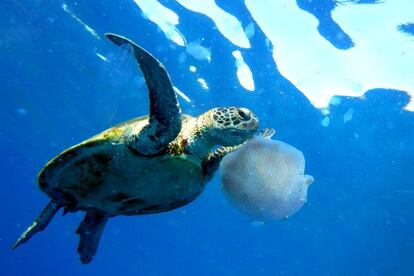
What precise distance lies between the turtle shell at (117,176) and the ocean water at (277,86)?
18.8ft

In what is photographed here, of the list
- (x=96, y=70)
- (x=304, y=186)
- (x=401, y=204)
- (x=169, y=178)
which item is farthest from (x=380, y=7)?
(x=401, y=204)

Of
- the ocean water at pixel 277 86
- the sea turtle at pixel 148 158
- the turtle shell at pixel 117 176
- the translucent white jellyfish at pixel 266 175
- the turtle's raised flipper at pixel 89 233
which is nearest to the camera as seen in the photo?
the sea turtle at pixel 148 158

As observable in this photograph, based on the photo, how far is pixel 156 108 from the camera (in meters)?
3.05

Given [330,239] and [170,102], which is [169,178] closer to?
[170,102]

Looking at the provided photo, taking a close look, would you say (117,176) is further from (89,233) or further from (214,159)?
(89,233)

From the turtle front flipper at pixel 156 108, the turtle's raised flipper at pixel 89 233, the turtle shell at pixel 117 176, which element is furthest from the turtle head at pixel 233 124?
the turtle's raised flipper at pixel 89 233

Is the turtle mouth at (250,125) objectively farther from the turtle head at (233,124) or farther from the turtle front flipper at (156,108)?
the turtle front flipper at (156,108)

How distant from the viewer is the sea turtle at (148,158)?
3.07 m

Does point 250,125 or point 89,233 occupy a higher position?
point 250,125

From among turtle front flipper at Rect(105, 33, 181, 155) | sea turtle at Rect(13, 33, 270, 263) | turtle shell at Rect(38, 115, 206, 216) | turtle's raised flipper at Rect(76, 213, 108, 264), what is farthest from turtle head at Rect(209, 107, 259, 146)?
turtle's raised flipper at Rect(76, 213, 108, 264)

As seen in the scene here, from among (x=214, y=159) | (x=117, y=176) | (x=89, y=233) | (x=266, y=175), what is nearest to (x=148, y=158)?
(x=117, y=176)

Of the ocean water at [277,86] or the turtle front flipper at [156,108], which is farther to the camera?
the ocean water at [277,86]

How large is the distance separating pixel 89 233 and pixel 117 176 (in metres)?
1.63

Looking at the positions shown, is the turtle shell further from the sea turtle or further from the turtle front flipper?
the turtle front flipper
